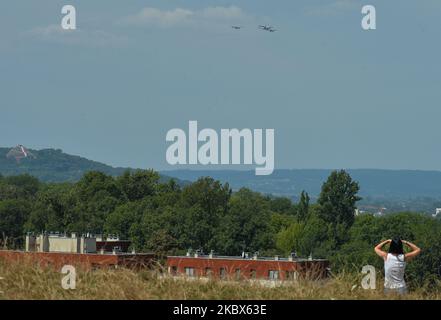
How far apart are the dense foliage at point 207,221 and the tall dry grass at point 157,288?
6145 cm

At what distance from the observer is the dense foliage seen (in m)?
97.2

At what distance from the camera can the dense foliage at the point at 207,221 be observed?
97.2 m

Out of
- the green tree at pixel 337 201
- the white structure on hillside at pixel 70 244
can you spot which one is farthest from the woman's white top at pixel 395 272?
the green tree at pixel 337 201

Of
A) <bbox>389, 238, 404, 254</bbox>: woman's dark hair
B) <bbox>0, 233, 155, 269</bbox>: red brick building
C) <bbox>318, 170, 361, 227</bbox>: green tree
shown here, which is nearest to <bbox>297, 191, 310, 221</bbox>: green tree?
<bbox>318, 170, 361, 227</bbox>: green tree

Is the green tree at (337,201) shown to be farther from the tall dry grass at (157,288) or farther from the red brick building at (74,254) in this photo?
the tall dry grass at (157,288)

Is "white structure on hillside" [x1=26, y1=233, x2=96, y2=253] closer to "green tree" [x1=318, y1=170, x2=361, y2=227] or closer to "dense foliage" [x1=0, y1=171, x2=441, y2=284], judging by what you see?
"dense foliage" [x1=0, y1=171, x2=441, y2=284]

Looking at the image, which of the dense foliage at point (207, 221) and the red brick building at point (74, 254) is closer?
the red brick building at point (74, 254)

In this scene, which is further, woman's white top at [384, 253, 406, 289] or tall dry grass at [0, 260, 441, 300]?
woman's white top at [384, 253, 406, 289]

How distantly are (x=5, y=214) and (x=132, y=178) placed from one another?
16.2 m

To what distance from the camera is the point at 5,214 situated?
387 feet

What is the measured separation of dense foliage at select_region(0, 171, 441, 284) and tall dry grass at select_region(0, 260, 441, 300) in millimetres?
61455

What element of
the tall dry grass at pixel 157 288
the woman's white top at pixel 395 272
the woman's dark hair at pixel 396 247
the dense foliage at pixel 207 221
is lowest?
the dense foliage at pixel 207 221

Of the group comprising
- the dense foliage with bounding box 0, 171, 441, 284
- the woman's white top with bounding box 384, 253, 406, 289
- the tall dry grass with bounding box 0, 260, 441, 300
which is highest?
the woman's white top with bounding box 384, 253, 406, 289

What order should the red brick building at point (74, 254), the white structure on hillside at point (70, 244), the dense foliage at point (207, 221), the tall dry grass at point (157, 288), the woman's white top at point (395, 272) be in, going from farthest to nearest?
the dense foliage at point (207, 221)
the white structure on hillside at point (70, 244)
the red brick building at point (74, 254)
the woman's white top at point (395, 272)
the tall dry grass at point (157, 288)
